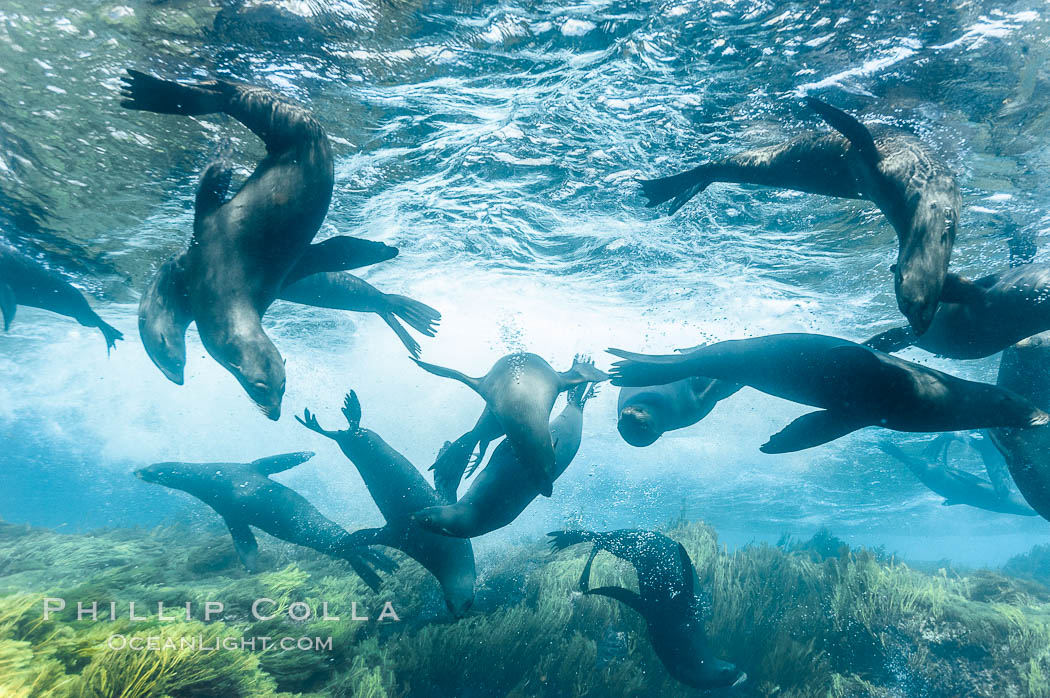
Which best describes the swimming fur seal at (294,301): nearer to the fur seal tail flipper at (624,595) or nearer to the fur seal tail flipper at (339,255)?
the fur seal tail flipper at (339,255)

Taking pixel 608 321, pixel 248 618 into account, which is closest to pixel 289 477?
pixel 608 321

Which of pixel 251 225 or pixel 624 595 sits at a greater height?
pixel 251 225

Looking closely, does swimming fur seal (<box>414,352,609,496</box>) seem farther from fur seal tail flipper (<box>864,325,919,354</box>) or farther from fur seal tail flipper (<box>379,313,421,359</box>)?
fur seal tail flipper (<box>864,325,919,354</box>)

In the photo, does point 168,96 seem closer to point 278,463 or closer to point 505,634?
point 278,463

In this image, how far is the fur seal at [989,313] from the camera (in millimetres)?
4148

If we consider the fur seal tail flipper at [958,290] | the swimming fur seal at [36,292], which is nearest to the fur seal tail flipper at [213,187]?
the swimming fur seal at [36,292]

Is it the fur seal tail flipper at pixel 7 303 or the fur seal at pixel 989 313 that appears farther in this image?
the fur seal tail flipper at pixel 7 303

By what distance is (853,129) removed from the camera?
4035 mm

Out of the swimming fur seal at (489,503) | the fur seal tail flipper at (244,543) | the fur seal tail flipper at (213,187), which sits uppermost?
the fur seal tail flipper at (213,187)

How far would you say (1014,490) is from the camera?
2478 centimetres

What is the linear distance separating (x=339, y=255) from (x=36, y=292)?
391 inches

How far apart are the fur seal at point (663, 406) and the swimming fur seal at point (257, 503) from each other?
4725 mm

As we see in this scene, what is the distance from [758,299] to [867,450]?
555 inches

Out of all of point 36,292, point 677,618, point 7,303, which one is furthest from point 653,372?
point 36,292
